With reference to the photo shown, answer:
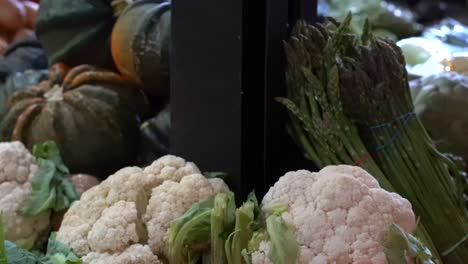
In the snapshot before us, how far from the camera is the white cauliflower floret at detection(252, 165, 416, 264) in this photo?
3.87ft

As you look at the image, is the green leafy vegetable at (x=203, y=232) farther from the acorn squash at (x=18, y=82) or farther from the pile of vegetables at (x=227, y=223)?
the acorn squash at (x=18, y=82)

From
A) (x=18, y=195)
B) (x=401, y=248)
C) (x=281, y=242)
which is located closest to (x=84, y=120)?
(x=18, y=195)

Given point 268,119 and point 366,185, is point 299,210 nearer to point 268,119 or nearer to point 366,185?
point 366,185

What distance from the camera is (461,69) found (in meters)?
2.51

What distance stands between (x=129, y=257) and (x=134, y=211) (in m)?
0.10

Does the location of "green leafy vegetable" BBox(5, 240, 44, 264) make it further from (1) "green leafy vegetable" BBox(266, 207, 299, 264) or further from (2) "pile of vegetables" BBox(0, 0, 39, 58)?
(2) "pile of vegetables" BBox(0, 0, 39, 58)

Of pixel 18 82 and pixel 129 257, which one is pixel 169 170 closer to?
pixel 129 257

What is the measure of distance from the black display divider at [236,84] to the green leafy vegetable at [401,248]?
0.39 metres

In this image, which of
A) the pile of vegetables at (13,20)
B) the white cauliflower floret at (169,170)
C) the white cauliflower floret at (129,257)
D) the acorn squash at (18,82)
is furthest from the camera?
the pile of vegetables at (13,20)

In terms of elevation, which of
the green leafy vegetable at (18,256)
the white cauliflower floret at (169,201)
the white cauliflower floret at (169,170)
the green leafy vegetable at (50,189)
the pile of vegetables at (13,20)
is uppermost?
the white cauliflower floret at (169,170)

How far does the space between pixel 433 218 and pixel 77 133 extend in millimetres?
972

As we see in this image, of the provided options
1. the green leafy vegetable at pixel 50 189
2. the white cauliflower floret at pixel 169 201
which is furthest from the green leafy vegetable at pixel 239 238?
the green leafy vegetable at pixel 50 189

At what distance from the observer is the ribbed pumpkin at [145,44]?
1899 mm

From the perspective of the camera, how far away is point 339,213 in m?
1.22
